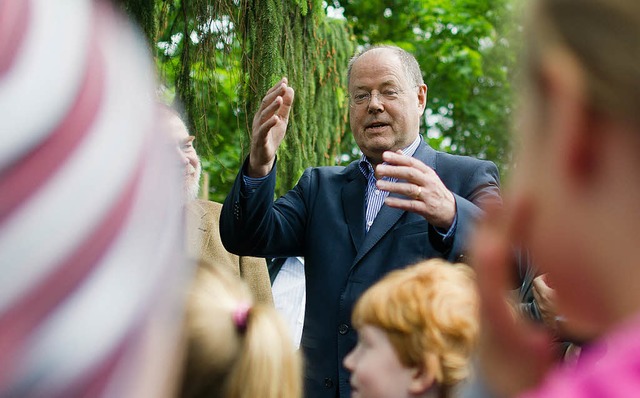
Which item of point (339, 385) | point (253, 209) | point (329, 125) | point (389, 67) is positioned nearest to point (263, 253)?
point (253, 209)

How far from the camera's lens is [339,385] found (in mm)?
3113

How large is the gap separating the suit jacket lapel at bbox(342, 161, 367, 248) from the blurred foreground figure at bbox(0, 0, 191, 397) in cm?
261

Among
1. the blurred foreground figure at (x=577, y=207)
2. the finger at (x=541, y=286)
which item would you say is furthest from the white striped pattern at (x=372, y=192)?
the blurred foreground figure at (x=577, y=207)

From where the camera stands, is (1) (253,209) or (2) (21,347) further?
(1) (253,209)

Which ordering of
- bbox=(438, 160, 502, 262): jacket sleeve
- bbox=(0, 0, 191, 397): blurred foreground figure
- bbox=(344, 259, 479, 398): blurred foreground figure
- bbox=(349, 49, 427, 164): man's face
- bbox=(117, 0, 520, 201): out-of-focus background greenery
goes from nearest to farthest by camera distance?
1. bbox=(0, 0, 191, 397): blurred foreground figure
2. bbox=(344, 259, 479, 398): blurred foreground figure
3. bbox=(438, 160, 502, 262): jacket sleeve
4. bbox=(349, 49, 427, 164): man's face
5. bbox=(117, 0, 520, 201): out-of-focus background greenery

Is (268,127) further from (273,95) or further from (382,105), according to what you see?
(382,105)

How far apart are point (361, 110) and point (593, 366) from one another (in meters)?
2.94

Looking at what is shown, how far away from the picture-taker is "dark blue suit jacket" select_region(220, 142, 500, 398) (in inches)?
124

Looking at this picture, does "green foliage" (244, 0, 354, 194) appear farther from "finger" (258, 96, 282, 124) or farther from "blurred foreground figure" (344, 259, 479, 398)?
"blurred foreground figure" (344, 259, 479, 398)

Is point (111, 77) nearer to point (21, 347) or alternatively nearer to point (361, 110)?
point (21, 347)

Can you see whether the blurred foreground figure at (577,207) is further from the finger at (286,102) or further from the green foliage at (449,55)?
the green foliage at (449,55)

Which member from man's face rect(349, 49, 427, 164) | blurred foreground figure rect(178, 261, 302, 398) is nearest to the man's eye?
man's face rect(349, 49, 427, 164)

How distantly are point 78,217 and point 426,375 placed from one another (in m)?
1.94

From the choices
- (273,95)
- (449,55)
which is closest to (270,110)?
(273,95)
